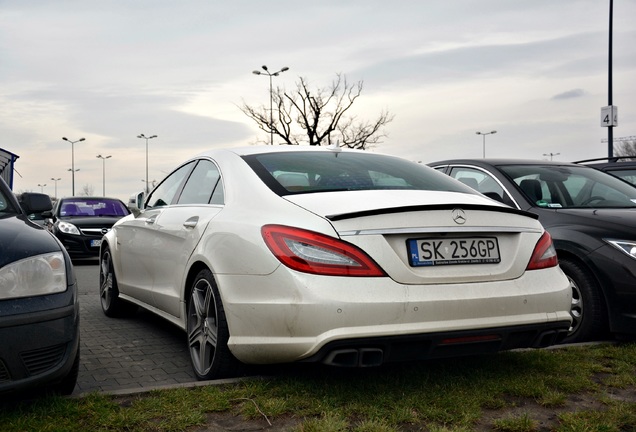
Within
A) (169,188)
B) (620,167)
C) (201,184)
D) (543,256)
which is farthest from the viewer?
(620,167)

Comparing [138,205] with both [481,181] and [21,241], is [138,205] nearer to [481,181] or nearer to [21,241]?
[21,241]

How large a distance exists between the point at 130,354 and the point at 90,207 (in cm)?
1159

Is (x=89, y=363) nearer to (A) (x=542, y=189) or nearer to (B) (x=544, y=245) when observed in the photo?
(B) (x=544, y=245)

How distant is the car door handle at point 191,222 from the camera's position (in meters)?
4.55

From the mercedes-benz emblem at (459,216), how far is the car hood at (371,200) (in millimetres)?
48

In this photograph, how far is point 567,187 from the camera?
247 inches

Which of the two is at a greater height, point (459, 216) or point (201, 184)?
point (201, 184)

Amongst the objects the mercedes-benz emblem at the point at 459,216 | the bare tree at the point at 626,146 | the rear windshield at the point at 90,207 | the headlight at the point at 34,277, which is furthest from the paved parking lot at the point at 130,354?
the bare tree at the point at 626,146

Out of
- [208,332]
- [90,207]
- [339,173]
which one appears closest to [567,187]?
[339,173]

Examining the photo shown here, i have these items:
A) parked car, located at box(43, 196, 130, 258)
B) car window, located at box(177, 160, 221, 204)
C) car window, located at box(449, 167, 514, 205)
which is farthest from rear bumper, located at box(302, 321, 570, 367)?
parked car, located at box(43, 196, 130, 258)

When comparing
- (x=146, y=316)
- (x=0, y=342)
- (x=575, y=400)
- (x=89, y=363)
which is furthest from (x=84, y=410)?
(x=146, y=316)

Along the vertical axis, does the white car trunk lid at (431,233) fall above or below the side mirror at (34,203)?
below

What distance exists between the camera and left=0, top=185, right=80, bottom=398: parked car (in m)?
3.34

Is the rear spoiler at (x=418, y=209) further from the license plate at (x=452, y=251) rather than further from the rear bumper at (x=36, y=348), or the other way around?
the rear bumper at (x=36, y=348)
